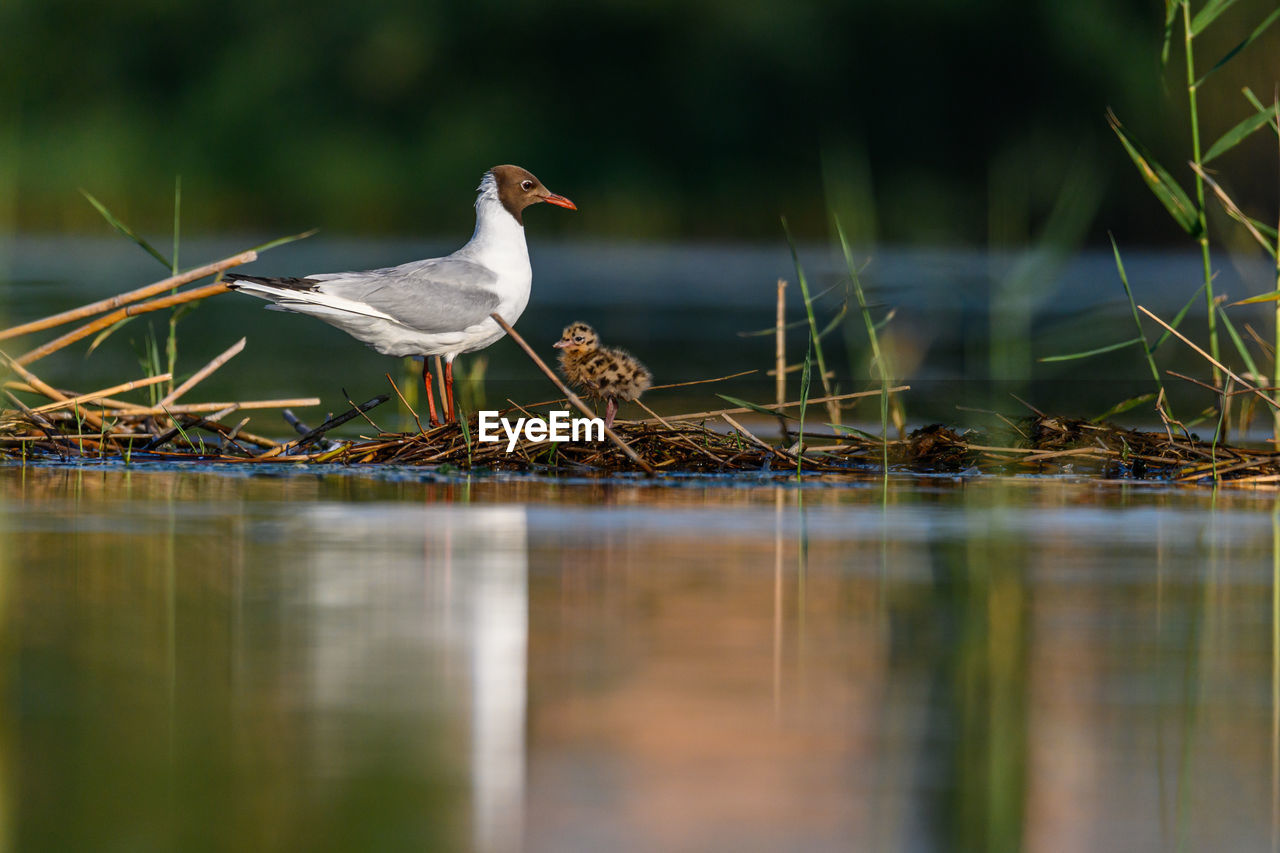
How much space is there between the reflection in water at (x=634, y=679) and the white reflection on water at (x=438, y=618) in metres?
0.01

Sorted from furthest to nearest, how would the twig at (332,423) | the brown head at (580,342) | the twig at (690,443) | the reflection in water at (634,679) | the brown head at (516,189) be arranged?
the brown head at (516,189) < the brown head at (580,342) < the twig at (332,423) < the twig at (690,443) < the reflection in water at (634,679)

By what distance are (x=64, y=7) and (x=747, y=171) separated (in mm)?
11712

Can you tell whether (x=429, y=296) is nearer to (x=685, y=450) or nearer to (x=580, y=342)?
(x=580, y=342)

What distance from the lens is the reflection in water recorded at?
10.9ft

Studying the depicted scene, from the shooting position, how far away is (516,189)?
29.5 feet

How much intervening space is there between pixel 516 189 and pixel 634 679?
198 inches

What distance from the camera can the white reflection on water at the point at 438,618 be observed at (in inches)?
145

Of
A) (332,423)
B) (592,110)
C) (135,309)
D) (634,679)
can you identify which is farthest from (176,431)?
(592,110)

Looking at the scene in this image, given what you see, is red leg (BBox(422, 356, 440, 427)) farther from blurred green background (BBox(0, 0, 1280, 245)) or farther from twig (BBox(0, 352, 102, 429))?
blurred green background (BBox(0, 0, 1280, 245))

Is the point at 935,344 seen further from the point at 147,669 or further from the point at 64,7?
the point at 64,7

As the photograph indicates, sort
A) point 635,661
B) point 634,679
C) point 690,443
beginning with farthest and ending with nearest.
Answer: point 690,443, point 635,661, point 634,679

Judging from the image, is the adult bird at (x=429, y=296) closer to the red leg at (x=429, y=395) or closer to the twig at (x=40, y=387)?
the red leg at (x=429, y=395)

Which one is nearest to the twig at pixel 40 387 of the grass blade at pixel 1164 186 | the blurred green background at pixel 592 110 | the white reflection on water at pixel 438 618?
the white reflection on water at pixel 438 618

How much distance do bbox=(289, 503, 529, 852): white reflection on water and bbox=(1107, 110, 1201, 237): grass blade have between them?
298cm
